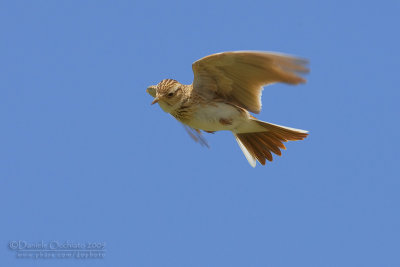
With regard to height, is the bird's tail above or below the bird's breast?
below

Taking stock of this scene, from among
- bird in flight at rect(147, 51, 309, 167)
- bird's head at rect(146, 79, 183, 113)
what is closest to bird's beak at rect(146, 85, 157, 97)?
bird in flight at rect(147, 51, 309, 167)

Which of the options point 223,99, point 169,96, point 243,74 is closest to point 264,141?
point 223,99

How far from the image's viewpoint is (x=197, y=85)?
8.28 metres

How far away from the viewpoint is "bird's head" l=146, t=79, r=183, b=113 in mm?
8234

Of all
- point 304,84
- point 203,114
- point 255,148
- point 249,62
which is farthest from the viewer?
point 255,148

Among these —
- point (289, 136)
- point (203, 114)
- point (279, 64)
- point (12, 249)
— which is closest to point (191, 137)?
point (203, 114)

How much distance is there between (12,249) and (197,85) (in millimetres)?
3767

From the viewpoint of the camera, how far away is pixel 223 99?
840 cm

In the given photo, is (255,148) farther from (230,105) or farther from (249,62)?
(249,62)

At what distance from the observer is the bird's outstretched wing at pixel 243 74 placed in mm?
7059

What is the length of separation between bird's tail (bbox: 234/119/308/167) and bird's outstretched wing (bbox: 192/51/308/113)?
0.49 meters

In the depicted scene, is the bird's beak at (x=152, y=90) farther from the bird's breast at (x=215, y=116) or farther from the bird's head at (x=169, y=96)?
the bird's breast at (x=215, y=116)

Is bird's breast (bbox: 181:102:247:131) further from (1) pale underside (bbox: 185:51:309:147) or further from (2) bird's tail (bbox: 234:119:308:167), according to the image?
(2) bird's tail (bbox: 234:119:308:167)

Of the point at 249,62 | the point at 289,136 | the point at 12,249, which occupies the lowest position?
the point at 12,249
